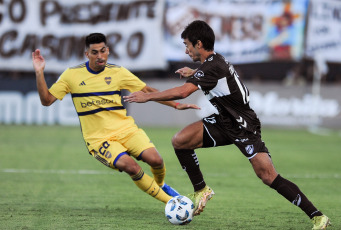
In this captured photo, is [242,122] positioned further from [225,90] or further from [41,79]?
[41,79]

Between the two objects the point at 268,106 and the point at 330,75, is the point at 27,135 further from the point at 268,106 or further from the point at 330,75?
the point at 330,75

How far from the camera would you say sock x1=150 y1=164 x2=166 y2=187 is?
25.2 ft

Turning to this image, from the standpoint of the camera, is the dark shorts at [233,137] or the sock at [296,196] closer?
the sock at [296,196]

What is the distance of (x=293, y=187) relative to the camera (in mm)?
6684

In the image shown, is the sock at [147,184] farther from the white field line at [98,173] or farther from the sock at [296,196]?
the white field line at [98,173]

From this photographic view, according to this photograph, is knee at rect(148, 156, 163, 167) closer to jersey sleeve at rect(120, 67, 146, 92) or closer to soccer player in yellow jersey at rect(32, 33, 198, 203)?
soccer player in yellow jersey at rect(32, 33, 198, 203)

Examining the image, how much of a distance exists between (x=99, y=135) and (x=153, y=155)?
0.67 meters

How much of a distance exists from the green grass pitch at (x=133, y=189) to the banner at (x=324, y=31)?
23.1ft

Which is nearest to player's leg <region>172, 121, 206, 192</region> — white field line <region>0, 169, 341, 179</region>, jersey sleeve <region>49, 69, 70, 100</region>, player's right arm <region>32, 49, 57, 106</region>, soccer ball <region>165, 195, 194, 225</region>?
soccer ball <region>165, 195, 194, 225</region>

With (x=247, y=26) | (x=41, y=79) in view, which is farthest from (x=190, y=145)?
(x=247, y=26)

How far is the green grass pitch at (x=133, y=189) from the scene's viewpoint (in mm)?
7109

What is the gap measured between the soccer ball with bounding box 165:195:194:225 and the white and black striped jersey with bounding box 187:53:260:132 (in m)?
0.98

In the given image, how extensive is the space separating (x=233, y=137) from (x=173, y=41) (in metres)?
15.5

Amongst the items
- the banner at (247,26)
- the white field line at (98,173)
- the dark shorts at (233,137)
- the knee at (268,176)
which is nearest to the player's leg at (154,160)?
the dark shorts at (233,137)
